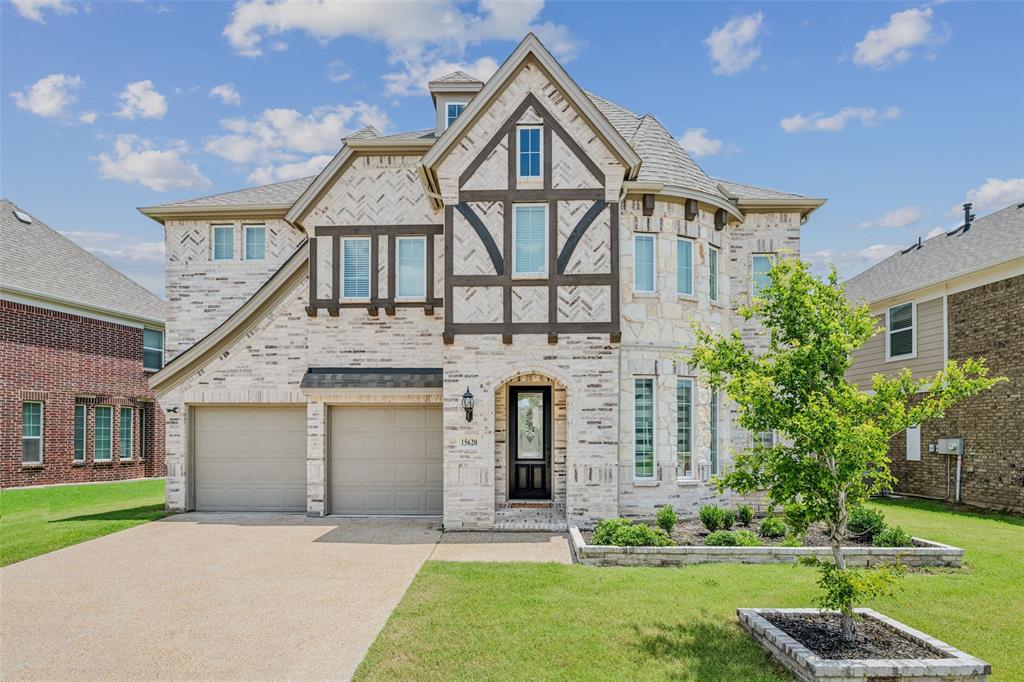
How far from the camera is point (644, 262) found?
13969 mm

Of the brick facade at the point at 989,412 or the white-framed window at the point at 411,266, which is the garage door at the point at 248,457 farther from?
the brick facade at the point at 989,412

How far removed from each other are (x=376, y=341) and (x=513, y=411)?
3.48m

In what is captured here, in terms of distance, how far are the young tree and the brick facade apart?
11557mm

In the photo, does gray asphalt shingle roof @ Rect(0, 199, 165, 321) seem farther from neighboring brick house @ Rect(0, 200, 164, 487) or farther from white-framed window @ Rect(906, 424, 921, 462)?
white-framed window @ Rect(906, 424, 921, 462)

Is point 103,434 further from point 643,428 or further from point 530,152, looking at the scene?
point 643,428

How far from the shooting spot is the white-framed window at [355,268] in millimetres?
15266

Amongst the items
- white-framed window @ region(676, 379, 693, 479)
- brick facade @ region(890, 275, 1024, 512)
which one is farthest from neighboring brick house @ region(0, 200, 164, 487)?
brick facade @ region(890, 275, 1024, 512)

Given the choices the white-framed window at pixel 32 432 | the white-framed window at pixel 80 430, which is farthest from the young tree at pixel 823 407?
the white-framed window at pixel 80 430

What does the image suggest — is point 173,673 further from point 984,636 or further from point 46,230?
point 46,230

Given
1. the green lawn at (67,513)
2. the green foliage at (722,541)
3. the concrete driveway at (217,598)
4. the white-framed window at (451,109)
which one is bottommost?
the green lawn at (67,513)

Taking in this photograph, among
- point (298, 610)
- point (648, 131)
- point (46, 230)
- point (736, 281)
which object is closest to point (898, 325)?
point (736, 281)

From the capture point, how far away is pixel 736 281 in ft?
52.6

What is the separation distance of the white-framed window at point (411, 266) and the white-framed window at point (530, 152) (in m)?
3.08

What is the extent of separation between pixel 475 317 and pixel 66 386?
627 inches
